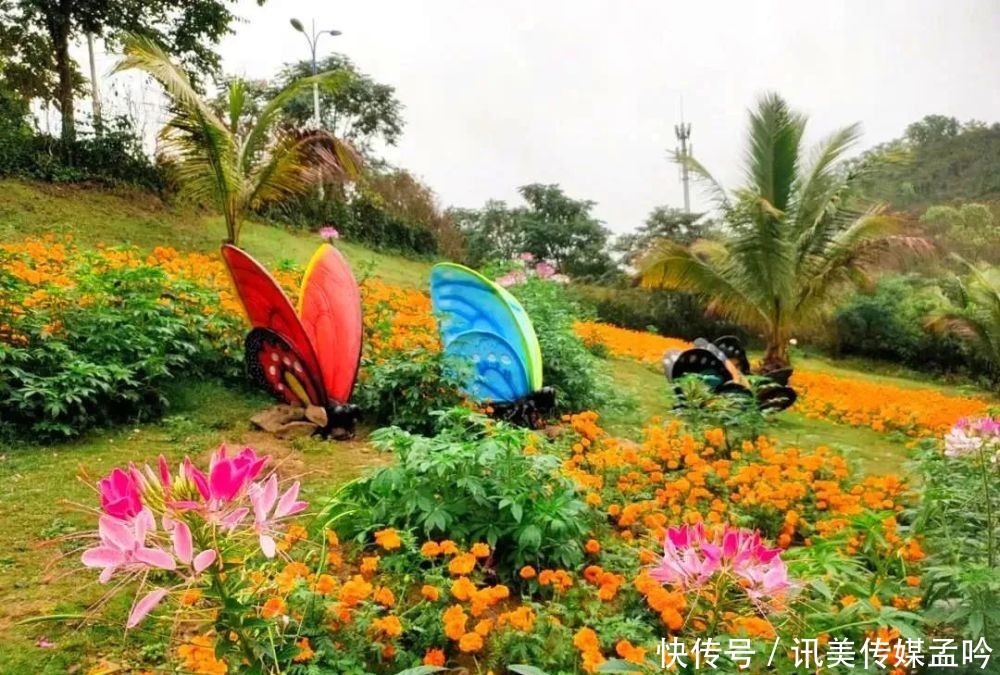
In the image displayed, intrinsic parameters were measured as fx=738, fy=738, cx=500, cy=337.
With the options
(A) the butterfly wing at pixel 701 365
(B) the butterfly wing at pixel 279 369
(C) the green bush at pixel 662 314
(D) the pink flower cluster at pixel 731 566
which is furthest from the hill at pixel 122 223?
(D) the pink flower cluster at pixel 731 566

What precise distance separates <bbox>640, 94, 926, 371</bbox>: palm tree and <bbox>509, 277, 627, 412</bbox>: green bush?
306 centimetres

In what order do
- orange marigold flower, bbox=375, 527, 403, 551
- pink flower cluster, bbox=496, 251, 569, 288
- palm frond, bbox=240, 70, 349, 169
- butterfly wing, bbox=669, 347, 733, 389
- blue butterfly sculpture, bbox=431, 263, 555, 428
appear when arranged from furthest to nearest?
palm frond, bbox=240, 70, 349, 169 < pink flower cluster, bbox=496, 251, 569, 288 < butterfly wing, bbox=669, 347, 733, 389 < blue butterfly sculpture, bbox=431, 263, 555, 428 < orange marigold flower, bbox=375, 527, 403, 551

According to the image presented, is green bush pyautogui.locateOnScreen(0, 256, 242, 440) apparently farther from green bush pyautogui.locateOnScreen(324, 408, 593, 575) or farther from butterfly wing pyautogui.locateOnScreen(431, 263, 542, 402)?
green bush pyautogui.locateOnScreen(324, 408, 593, 575)

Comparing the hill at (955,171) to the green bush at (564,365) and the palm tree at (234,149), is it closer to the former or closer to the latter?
the palm tree at (234,149)

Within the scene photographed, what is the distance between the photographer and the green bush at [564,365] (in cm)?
521

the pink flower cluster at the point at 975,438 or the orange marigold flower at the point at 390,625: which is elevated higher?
the pink flower cluster at the point at 975,438

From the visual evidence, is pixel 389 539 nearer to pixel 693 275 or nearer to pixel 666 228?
pixel 693 275

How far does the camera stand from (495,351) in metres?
4.57

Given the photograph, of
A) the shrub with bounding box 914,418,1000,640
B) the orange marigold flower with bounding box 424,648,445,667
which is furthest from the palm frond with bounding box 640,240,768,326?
the orange marigold flower with bounding box 424,648,445,667

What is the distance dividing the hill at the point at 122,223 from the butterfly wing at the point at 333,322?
12.3 feet

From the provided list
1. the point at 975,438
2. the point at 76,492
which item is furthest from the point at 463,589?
the point at 76,492

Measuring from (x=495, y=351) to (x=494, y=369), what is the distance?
11 centimetres

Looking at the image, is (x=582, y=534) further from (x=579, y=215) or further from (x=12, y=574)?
(x=579, y=215)

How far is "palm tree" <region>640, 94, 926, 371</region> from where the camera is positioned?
315 inches
